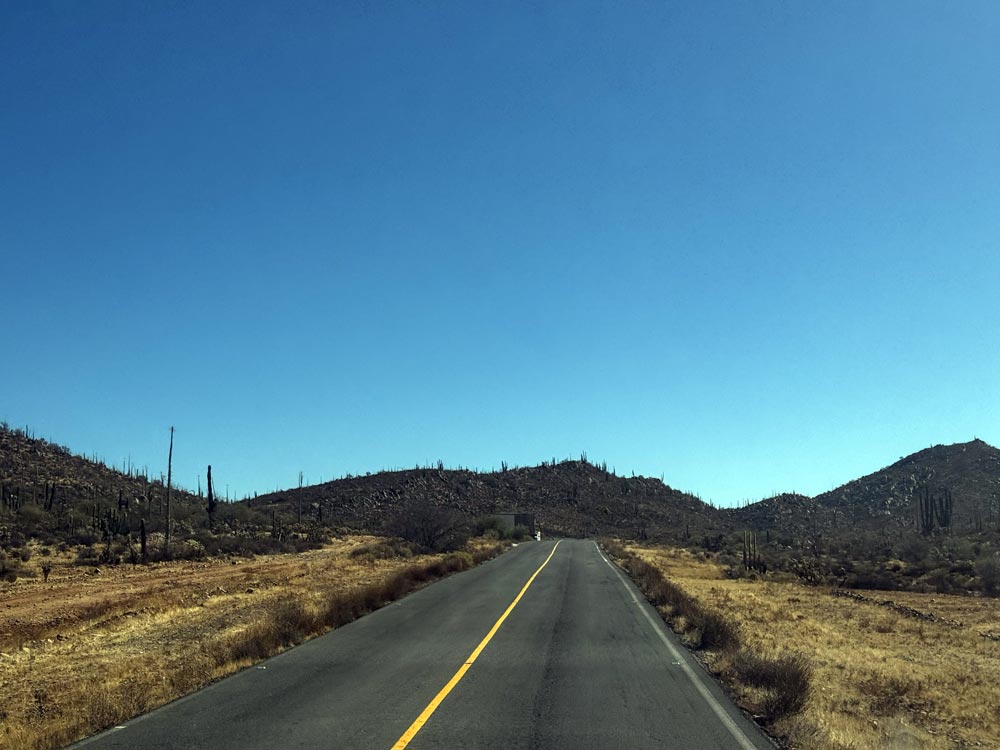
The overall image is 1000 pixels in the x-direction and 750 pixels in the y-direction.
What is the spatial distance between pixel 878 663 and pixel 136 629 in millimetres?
18453

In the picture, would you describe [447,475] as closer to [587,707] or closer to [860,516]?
[860,516]

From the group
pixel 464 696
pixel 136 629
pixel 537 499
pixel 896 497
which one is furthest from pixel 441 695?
pixel 537 499

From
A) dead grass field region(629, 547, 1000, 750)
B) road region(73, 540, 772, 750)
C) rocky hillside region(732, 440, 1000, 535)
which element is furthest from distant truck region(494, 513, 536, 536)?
road region(73, 540, 772, 750)

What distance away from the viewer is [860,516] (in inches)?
4936

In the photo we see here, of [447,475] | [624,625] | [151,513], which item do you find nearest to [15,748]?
[624,625]

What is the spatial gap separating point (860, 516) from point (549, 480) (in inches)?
2520

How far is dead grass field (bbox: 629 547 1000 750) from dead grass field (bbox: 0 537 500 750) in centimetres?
845

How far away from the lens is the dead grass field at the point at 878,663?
11.5 meters

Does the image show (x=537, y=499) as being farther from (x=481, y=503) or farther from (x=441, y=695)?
(x=441, y=695)

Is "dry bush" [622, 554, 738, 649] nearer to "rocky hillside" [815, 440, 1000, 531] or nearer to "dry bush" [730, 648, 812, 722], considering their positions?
"dry bush" [730, 648, 812, 722]

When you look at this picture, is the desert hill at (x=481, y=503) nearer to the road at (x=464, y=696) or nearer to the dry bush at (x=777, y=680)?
the road at (x=464, y=696)

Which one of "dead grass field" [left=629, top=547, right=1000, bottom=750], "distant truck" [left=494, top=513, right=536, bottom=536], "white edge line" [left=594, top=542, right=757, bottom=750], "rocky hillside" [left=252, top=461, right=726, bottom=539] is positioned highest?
"rocky hillside" [left=252, top=461, right=726, bottom=539]

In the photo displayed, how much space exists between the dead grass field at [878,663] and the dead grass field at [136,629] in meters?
8.45

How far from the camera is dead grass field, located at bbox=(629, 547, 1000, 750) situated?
11461 millimetres
